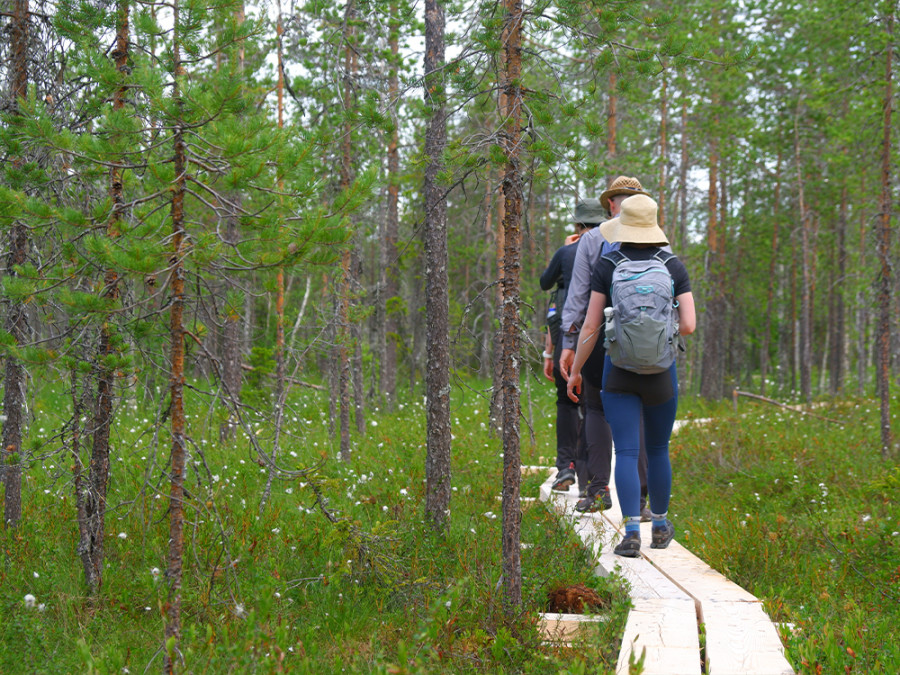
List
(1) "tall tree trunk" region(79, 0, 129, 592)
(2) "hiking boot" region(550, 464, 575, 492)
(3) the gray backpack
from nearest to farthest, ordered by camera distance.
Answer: (3) the gray backpack, (1) "tall tree trunk" region(79, 0, 129, 592), (2) "hiking boot" region(550, 464, 575, 492)

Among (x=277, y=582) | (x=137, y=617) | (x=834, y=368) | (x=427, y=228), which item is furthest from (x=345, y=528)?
(x=834, y=368)

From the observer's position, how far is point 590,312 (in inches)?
191

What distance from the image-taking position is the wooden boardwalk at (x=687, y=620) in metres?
3.25

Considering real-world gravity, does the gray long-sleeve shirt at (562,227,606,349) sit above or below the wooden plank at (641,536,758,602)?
above

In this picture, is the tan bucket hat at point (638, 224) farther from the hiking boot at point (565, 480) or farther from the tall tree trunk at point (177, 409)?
the hiking boot at point (565, 480)

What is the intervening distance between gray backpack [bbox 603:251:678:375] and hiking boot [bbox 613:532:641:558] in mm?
1214

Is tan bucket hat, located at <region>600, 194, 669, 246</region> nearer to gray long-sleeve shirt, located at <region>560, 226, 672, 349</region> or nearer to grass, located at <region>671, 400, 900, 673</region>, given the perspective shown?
gray long-sleeve shirt, located at <region>560, 226, 672, 349</region>

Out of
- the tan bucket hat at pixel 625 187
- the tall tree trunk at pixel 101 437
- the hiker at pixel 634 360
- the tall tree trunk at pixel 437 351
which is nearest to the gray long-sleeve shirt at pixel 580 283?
the tan bucket hat at pixel 625 187

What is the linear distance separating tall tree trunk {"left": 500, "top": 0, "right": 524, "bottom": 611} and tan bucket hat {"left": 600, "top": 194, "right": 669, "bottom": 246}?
0.96 m

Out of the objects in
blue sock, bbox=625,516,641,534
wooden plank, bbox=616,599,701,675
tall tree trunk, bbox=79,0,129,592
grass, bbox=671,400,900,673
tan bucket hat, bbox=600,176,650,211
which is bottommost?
grass, bbox=671,400,900,673

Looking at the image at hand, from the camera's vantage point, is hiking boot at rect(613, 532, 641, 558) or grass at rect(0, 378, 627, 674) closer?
grass at rect(0, 378, 627, 674)

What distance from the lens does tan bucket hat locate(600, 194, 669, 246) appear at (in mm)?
4602

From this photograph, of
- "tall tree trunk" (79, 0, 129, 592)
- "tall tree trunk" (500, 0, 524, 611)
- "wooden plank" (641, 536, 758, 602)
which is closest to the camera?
"tall tree trunk" (500, 0, 524, 611)

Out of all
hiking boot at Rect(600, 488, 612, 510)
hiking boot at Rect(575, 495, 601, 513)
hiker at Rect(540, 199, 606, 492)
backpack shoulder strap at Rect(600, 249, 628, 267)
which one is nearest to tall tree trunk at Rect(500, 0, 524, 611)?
backpack shoulder strap at Rect(600, 249, 628, 267)
